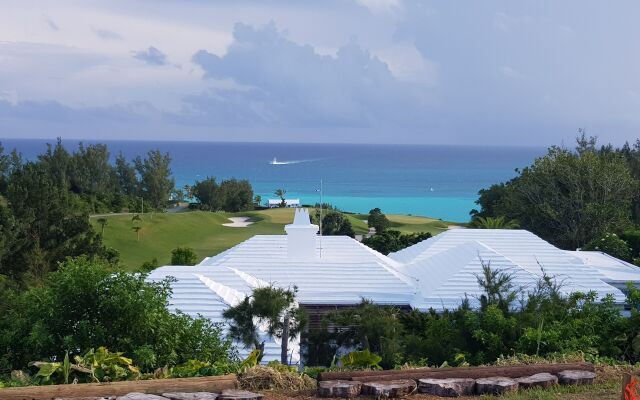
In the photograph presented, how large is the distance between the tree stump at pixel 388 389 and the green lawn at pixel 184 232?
1234 inches

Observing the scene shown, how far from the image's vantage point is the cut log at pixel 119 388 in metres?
7.68

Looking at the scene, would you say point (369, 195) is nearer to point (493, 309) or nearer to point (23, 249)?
point (23, 249)

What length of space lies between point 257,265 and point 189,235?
3046cm

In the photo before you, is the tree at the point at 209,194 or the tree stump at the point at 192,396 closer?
the tree stump at the point at 192,396

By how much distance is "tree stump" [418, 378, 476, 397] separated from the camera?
8312 millimetres

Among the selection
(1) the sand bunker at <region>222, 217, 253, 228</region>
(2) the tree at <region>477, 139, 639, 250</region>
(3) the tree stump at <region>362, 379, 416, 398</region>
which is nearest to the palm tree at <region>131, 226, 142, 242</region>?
(1) the sand bunker at <region>222, 217, 253, 228</region>

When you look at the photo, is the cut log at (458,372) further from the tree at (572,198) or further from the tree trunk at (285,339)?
the tree at (572,198)

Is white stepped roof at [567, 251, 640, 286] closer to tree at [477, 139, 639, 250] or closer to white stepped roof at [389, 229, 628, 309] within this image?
white stepped roof at [389, 229, 628, 309]

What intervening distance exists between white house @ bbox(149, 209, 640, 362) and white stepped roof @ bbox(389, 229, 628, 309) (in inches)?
1.0

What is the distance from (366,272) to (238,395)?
13823 mm

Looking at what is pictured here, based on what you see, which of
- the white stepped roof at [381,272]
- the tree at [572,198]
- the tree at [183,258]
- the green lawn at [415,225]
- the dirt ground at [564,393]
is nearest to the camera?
the dirt ground at [564,393]

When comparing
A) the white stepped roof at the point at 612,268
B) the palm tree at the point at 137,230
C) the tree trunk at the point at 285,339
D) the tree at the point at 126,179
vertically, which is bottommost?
the tree trunk at the point at 285,339

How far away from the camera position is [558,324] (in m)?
13.7

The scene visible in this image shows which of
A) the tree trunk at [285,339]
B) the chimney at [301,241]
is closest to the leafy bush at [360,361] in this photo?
the tree trunk at [285,339]
